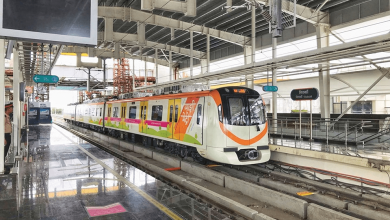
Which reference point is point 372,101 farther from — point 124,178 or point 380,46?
point 124,178

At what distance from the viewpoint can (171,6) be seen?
14.8 metres

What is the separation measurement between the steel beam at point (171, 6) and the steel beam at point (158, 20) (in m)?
3.76

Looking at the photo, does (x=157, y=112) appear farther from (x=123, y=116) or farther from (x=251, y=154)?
(x=123, y=116)

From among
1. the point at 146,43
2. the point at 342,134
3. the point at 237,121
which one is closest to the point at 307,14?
the point at 342,134

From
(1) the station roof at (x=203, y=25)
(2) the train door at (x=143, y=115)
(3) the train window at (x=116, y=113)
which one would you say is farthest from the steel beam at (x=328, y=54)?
(3) the train window at (x=116, y=113)

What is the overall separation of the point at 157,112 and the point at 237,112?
15.2 ft

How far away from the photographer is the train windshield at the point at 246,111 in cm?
962

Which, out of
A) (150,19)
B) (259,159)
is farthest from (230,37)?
(259,159)

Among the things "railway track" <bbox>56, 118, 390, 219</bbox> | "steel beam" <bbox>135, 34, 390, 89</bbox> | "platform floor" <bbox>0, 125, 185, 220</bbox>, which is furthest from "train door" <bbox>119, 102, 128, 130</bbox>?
"railway track" <bbox>56, 118, 390, 219</bbox>

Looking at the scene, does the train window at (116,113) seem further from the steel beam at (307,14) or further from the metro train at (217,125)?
the steel beam at (307,14)

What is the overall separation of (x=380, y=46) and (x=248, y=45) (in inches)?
506

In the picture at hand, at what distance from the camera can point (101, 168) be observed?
9008 mm

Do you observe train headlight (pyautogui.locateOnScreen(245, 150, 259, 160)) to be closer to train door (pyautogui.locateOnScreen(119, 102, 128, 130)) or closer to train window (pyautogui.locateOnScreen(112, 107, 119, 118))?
train door (pyautogui.locateOnScreen(119, 102, 128, 130))

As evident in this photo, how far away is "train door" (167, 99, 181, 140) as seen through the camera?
11.5 meters
